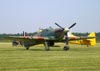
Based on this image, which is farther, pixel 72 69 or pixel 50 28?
pixel 50 28

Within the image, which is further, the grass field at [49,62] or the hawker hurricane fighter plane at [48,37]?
the hawker hurricane fighter plane at [48,37]

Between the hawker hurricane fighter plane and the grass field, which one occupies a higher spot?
the hawker hurricane fighter plane

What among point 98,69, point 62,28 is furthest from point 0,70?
point 62,28

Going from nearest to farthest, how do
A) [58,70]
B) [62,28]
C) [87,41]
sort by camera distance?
[58,70] → [62,28] → [87,41]

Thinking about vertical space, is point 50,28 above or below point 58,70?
above

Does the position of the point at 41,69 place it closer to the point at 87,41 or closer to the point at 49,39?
the point at 49,39

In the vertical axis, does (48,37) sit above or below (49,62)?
above

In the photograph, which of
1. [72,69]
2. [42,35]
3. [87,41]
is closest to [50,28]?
[42,35]

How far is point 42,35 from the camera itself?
38.3 m

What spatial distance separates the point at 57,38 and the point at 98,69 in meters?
22.8

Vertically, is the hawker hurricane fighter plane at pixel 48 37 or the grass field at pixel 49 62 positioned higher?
the hawker hurricane fighter plane at pixel 48 37

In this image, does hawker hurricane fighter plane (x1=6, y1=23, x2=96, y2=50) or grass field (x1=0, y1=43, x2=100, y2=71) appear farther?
hawker hurricane fighter plane (x1=6, y1=23, x2=96, y2=50)

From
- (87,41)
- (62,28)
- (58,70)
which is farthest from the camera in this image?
(87,41)

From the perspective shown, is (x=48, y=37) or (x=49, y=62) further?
(x=48, y=37)
